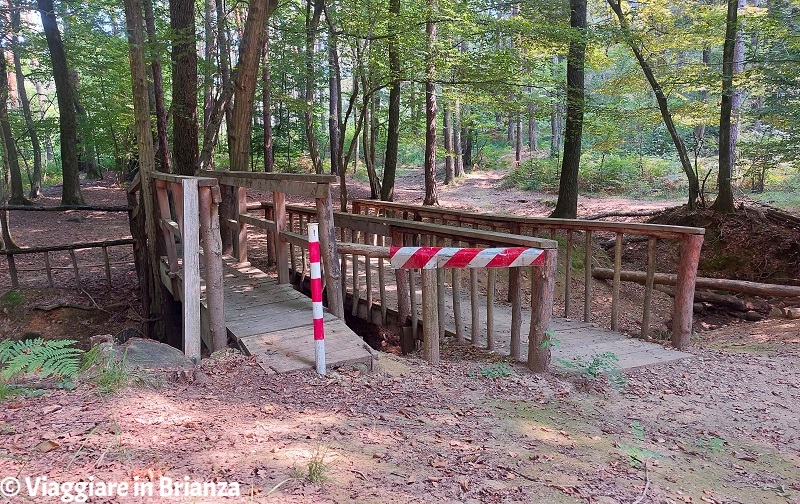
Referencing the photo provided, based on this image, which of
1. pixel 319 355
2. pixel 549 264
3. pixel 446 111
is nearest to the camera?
pixel 319 355

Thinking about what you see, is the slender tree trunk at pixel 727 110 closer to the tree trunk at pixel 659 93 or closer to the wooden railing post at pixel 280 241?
the tree trunk at pixel 659 93

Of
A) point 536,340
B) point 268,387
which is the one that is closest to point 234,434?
point 268,387

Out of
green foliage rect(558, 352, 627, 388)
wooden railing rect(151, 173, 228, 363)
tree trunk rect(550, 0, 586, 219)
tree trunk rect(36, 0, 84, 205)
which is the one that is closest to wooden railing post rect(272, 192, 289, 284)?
wooden railing rect(151, 173, 228, 363)

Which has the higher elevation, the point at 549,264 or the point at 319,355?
the point at 549,264

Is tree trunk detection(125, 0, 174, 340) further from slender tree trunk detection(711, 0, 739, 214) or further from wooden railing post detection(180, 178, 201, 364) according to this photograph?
slender tree trunk detection(711, 0, 739, 214)

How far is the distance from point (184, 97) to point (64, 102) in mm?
7537

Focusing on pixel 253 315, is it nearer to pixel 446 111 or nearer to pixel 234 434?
pixel 234 434

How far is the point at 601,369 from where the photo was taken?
4633 millimetres

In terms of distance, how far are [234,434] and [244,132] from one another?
6039mm

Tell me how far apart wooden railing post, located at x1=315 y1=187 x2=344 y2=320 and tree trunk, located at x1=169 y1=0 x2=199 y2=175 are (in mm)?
4694

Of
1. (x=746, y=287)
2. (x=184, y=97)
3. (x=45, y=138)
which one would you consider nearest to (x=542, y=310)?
(x=746, y=287)

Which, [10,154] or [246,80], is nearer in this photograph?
[246,80]

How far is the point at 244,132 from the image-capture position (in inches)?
314

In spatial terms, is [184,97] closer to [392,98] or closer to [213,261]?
[213,261]
